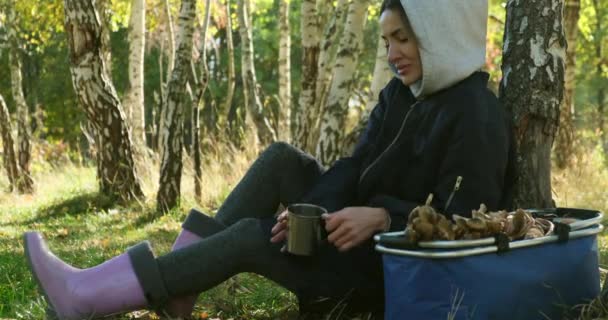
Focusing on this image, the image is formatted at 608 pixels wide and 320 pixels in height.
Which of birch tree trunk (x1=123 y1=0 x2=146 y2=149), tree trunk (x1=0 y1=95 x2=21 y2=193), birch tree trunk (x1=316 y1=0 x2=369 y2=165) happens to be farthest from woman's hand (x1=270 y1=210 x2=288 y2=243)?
birch tree trunk (x1=123 y1=0 x2=146 y2=149)

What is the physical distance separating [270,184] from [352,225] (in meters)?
0.71

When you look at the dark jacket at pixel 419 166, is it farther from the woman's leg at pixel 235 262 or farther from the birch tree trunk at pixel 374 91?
the birch tree trunk at pixel 374 91

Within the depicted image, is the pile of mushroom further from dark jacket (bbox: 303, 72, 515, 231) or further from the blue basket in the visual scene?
dark jacket (bbox: 303, 72, 515, 231)

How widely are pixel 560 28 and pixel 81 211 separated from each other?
19.3 feet

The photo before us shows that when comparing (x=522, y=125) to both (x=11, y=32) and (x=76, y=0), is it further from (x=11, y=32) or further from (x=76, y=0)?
(x=11, y=32)

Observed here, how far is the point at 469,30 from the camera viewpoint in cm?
280

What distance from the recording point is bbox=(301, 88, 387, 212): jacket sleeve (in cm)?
304

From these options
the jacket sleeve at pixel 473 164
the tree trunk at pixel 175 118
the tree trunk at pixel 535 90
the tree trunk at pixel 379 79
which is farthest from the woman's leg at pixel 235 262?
the tree trunk at pixel 175 118

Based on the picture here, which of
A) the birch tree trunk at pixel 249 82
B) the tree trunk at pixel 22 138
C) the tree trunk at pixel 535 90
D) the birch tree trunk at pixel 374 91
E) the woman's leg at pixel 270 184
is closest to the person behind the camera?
the woman's leg at pixel 270 184

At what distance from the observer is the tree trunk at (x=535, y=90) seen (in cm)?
334

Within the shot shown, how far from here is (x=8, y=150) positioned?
1089cm

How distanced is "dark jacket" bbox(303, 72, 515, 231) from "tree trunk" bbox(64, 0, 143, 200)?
5.21 meters

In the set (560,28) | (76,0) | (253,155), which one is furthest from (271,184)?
(253,155)

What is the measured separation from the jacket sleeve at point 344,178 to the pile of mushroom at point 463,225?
28.1 inches
